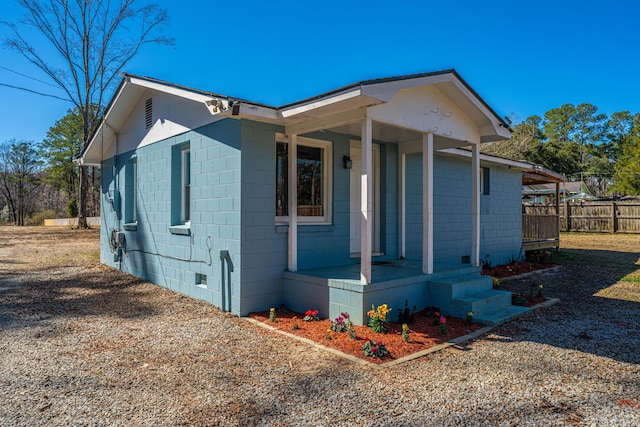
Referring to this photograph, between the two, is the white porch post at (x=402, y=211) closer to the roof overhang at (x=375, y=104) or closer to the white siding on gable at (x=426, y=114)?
the roof overhang at (x=375, y=104)

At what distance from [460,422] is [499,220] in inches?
390

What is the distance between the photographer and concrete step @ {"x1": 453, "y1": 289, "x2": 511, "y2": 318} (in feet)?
18.7

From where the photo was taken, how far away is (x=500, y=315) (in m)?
5.81

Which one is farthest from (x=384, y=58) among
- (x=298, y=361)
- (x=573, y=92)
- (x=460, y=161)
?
(x=573, y=92)

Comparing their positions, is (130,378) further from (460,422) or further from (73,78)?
(73,78)

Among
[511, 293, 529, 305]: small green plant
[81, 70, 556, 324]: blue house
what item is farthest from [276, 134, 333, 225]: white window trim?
[511, 293, 529, 305]: small green plant

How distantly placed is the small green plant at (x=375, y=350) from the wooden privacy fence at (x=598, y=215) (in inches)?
715

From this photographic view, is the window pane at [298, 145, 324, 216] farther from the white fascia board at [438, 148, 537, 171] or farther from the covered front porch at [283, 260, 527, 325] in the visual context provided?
the white fascia board at [438, 148, 537, 171]

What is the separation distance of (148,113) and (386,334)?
6816 mm

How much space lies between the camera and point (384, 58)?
1493 centimetres

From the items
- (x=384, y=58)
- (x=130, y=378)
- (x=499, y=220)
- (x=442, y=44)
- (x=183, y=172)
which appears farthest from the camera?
(x=384, y=58)

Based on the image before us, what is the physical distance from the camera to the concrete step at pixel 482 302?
18.7 feet

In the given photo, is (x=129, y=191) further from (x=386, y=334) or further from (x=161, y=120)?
(x=386, y=334)

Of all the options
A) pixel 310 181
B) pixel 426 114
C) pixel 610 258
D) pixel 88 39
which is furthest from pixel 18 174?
pixel 610 258
